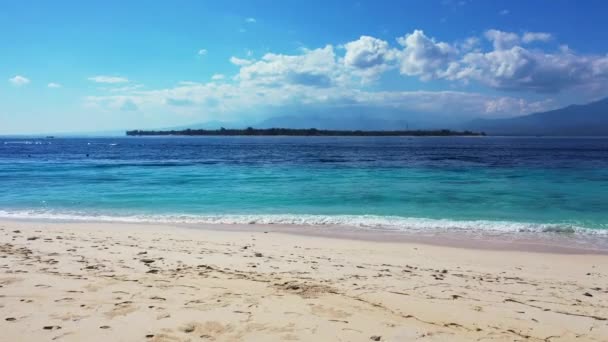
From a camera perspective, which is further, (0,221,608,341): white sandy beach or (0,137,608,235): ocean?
(0,137,608,235): ocean

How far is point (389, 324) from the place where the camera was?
16.1 ft

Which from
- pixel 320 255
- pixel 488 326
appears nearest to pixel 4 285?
pixel 320 255

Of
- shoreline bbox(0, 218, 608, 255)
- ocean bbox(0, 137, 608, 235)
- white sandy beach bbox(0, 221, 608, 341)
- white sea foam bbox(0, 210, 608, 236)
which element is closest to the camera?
white sandy beach bbox(0, 221, 608, 341)

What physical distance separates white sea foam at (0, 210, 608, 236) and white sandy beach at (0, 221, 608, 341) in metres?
3.05

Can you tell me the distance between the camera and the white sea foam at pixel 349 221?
12562mm

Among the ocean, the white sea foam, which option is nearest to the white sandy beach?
the white sea foam

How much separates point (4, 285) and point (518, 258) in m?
10.3

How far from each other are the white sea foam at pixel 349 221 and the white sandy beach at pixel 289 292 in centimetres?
305

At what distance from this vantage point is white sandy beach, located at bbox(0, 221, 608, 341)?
4.69 meters

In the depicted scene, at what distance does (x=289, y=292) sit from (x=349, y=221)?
7856mm

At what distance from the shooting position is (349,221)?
1360cm

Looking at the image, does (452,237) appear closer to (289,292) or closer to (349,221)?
(349,221)

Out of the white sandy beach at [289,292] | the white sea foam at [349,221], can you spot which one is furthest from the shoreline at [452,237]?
the white sandy beach at [289,292]

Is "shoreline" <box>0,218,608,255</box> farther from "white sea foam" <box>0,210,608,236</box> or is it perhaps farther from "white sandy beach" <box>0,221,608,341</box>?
"white sandy beach" <box>0,221,608,341</box>
